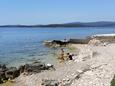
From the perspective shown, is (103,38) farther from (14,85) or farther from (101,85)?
(101,85)

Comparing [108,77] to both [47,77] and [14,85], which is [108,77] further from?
[14,85]

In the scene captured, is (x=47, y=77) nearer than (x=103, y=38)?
Yes

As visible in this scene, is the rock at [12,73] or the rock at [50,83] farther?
the rock at [12,73]

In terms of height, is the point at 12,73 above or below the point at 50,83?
below

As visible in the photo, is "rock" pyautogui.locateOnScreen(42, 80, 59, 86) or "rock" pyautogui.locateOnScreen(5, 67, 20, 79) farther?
"rock" pyautogui.locateOnScreen(5, 67, 20, 79)

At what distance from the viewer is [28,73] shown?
2852cm

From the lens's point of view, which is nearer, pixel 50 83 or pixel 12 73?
pixel 50 83

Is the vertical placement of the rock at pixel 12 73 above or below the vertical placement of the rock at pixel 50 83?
below

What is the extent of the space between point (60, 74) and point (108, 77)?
17.7ft

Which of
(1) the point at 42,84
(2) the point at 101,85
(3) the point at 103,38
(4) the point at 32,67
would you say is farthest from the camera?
(3) the point at 103,38

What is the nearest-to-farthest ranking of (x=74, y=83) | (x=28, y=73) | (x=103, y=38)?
(x=74, y=83) < (x=28, y=73) < (x=103, y=38)

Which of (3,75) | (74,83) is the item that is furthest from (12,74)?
(74,83)

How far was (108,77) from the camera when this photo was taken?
2145 centimetres

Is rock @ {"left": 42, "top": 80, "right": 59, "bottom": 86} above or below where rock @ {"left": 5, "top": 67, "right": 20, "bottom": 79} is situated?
above
